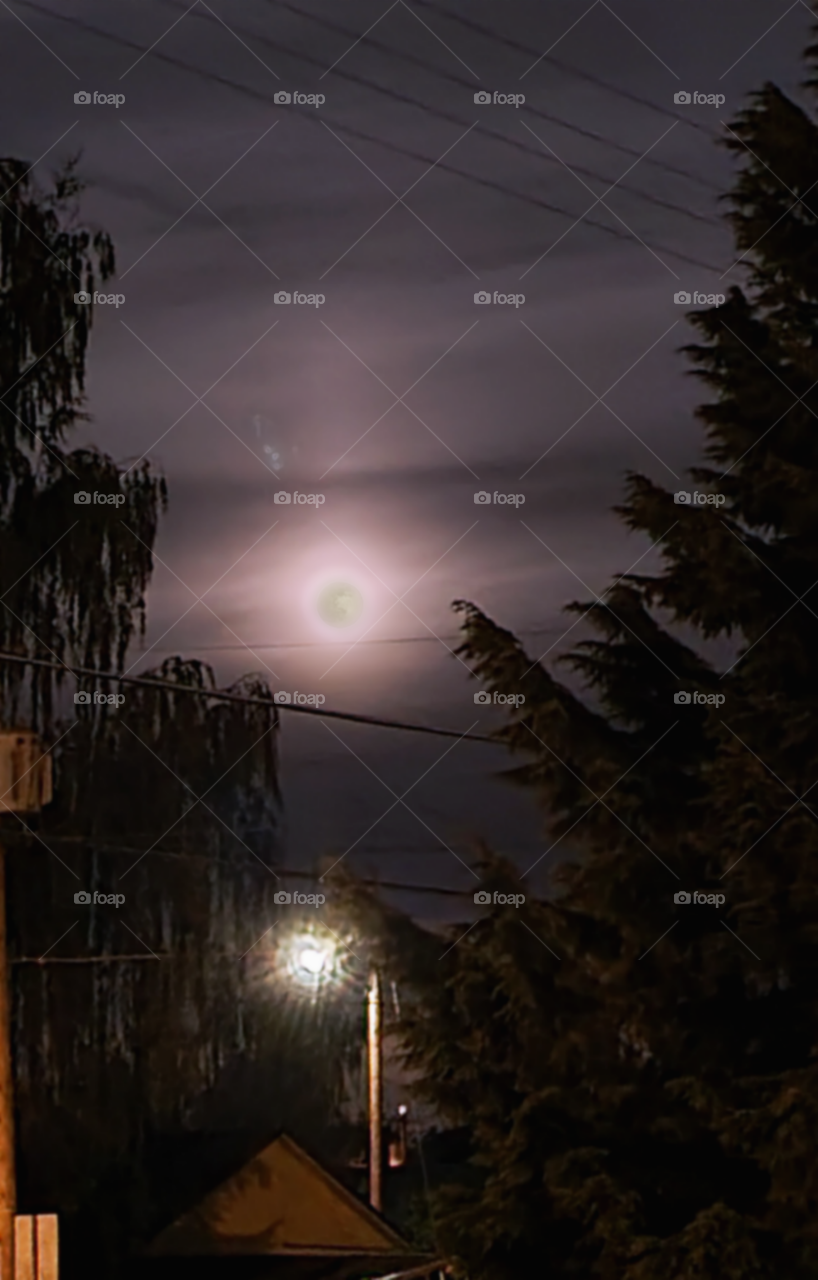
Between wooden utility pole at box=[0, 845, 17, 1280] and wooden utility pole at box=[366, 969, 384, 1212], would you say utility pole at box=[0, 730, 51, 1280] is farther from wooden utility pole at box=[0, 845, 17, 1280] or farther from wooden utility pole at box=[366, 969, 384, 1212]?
wooden utility pole at box=[366, 969, 384, 1212]

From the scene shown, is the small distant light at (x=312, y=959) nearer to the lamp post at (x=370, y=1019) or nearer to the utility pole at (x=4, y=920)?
the lamp post at (x=370, y=1019)

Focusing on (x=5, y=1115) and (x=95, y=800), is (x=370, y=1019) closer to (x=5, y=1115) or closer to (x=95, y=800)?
(x=95, y=800)

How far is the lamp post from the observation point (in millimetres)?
17797

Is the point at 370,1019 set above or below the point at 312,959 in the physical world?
below

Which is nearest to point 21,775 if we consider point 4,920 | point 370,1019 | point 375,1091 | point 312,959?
point 4,920

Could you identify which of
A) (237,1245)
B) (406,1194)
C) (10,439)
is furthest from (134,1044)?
(406,1194)

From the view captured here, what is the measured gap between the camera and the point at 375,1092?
63.9 feet

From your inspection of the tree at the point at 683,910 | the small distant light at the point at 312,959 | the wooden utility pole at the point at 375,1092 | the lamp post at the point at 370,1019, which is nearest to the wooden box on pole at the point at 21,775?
the tree at the point at 683,910

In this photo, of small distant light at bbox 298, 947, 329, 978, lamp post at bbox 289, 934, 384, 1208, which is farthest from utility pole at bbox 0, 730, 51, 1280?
small distant light at bbox 298, 947, 329, 978

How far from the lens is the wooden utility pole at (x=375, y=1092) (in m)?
18.6

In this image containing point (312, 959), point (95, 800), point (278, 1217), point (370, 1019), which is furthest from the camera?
point (370, 1019)

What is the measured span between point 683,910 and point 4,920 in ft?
13.4

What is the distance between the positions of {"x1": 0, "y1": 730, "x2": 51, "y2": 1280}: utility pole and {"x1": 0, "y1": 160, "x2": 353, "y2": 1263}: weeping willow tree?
2.63m

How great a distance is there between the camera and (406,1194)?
32.5 metres
